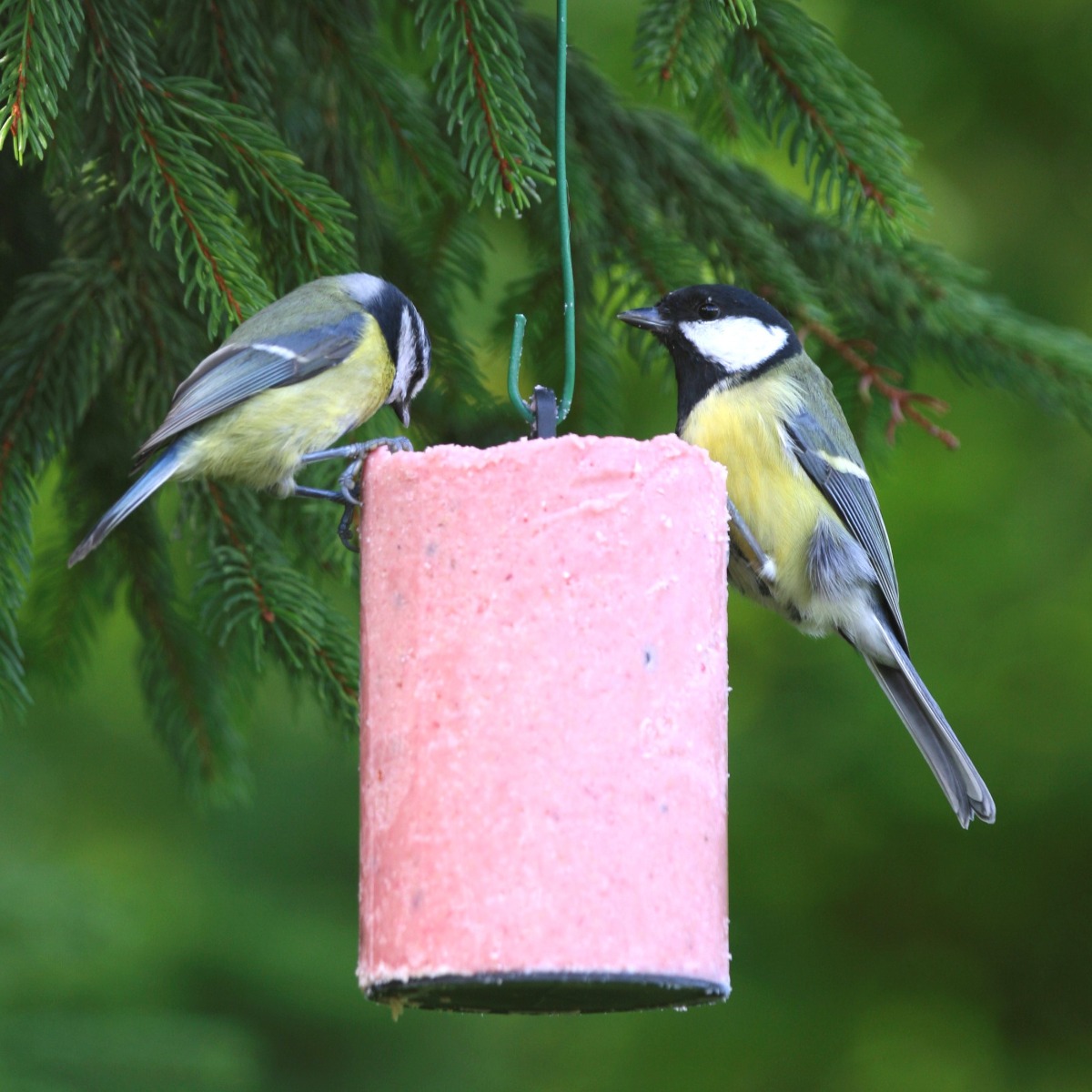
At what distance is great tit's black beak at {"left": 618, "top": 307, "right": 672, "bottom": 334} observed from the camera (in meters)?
2.60

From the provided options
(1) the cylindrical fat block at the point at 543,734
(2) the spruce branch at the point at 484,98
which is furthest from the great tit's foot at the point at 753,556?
(2) the spruce branch at the point at 484,98

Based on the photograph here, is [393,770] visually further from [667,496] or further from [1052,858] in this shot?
[1052,858]

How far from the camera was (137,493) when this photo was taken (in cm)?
223

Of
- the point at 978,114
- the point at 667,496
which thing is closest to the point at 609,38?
the point at 978,114

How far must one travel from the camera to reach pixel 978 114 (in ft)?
14.8

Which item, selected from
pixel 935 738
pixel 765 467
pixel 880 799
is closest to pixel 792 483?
pixel 765 467

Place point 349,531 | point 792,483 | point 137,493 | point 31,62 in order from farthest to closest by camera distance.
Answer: point 792,483
point 349,531
point 137,493
point 31,62

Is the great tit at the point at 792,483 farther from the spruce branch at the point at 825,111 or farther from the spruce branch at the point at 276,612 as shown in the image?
the spruce branch at the point at 276,612

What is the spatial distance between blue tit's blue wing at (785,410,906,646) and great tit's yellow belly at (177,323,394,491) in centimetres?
70

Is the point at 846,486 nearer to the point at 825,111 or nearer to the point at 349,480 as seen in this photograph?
the point at 825,111

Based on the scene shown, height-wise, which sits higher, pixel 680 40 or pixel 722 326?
pixel 680 40

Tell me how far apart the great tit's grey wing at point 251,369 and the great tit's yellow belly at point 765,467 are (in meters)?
0.63

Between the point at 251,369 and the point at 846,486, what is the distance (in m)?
1.03

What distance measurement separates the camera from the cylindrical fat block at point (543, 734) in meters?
1.84
